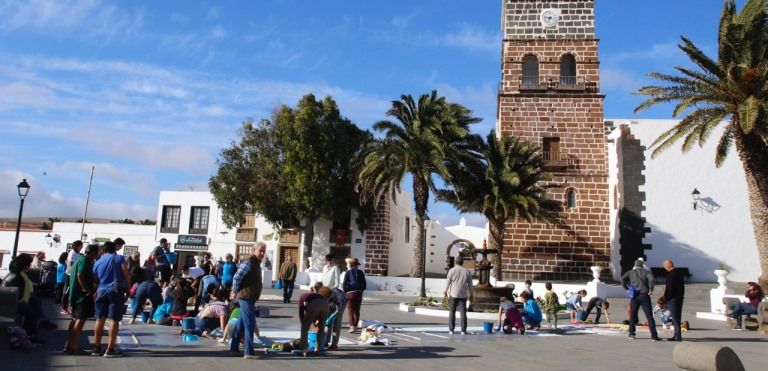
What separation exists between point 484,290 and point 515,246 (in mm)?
12472

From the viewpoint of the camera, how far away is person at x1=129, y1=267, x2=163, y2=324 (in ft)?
36.6

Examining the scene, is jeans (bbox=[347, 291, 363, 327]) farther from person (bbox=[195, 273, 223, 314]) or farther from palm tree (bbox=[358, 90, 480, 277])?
palm tree (bbox=[358, 90, 480, 277])

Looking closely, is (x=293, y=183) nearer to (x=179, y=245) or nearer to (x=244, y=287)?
(x=179, y=245)

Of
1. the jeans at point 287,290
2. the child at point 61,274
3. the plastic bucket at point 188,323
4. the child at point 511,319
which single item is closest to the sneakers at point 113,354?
the plastic bucket at point 188,323

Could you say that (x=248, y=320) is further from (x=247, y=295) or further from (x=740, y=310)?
(x=740, y=310)

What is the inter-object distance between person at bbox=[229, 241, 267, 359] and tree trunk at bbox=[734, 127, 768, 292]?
51.7 feet

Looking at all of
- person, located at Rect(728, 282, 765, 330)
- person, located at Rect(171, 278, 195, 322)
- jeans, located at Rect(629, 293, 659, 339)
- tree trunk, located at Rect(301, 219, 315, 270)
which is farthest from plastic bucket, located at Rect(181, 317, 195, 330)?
tree trunk, located at Rect(301, 219, 315, 270)

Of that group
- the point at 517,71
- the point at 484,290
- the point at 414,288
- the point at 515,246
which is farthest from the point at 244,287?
the point at 517,71

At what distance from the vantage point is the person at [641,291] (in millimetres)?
10641

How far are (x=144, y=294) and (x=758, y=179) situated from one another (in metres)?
17.2

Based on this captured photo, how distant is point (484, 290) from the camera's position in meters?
15.3

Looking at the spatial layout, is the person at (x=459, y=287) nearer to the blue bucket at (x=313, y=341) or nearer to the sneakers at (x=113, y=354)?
the blue bucket at (x=313, y=341)

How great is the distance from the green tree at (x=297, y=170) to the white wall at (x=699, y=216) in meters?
13.9

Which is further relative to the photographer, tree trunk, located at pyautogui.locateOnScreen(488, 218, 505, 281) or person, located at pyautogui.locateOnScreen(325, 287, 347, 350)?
tree trunk, located at pyautogui.locateOnScreen(488, 218, 505, 281)
